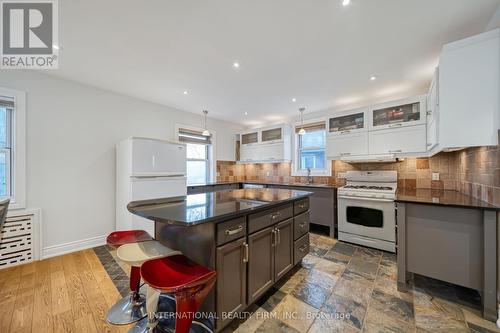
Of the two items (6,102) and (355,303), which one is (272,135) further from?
(6,102)

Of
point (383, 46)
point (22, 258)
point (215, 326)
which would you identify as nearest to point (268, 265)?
point (215, 326)

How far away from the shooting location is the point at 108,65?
2.38 metres

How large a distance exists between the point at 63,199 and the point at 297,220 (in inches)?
128

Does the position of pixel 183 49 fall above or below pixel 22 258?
above

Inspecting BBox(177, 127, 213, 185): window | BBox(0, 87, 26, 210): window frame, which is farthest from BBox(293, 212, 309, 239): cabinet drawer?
BBox(0, 87, 26, 210): window frame

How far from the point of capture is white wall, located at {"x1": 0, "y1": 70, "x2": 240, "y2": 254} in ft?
8.36

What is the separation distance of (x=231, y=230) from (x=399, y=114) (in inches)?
122

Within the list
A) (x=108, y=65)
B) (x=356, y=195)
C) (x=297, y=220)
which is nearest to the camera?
(x=297, y=220)

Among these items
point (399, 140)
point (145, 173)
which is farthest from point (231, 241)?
point (399, 140)

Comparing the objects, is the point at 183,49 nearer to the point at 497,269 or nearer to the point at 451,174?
the point at 497,269

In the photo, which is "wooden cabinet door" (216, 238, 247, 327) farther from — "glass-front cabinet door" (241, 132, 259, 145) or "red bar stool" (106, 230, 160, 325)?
"glass-front cabinet door" (241, 132, 259, 145)

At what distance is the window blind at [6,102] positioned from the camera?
238 centimetres

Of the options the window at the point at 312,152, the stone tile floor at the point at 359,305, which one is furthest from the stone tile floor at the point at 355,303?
the window at the point at 312,152

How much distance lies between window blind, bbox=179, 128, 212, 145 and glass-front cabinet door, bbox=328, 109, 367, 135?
9.02ft
